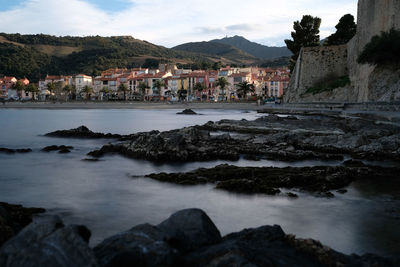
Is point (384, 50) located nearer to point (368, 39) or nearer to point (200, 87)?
point (368, 39)

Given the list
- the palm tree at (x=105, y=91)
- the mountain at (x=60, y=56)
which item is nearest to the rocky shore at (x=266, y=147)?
the palm tree at (x=105, y=91)

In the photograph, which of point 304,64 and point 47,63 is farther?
point 47,63

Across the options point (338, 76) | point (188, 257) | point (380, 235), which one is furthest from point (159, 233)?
point (338, 76)

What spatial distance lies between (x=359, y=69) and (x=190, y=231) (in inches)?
1282

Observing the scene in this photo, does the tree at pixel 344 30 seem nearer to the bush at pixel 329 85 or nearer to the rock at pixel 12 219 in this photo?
the bush at pixel 329 85

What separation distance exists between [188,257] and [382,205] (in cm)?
407

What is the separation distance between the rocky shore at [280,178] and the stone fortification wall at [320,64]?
114 ft

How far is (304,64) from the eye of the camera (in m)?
41.7

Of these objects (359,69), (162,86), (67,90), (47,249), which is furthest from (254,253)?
(67,90)

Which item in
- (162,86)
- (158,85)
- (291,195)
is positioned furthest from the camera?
(162,86)

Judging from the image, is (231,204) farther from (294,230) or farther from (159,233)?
(159,233)

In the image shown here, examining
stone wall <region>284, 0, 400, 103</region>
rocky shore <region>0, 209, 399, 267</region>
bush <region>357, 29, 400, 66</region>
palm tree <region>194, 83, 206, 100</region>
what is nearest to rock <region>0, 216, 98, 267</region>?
rocky shore <region>0, 209, 399, 267</region>

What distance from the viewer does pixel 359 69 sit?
106 feet

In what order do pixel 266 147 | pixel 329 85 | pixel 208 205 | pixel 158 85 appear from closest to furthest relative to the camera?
pixel 208 205
pixel 266 147
pixel 329 85
pixel 158 85
